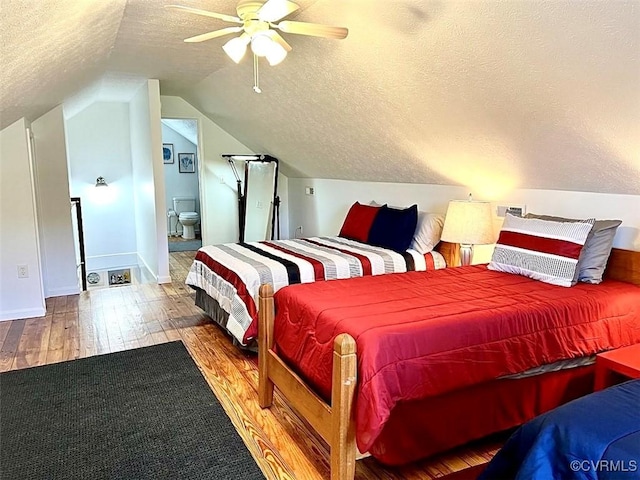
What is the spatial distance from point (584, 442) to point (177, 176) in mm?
8863

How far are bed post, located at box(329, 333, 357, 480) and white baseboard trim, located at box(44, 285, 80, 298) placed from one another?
4225 millimetres

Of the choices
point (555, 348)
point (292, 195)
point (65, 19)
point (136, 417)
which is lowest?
point (136, 417)

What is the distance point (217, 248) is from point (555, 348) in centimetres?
283

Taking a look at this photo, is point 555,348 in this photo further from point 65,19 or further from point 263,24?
point 65,19

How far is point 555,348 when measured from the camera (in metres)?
2.20

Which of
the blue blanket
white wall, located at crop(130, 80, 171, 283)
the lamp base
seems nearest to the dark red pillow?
the lamp base

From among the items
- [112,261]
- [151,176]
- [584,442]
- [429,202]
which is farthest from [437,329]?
[112,261]

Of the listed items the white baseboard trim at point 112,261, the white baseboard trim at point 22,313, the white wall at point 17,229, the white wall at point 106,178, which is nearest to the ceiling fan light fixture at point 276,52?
the white wall at point 17,229

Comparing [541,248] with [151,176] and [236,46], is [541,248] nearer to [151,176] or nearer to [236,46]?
[236,46]

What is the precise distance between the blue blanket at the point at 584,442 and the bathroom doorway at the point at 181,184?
7690 mm

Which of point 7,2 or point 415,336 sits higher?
point 7,2

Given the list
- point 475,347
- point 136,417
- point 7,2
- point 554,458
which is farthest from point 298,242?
point 554,458

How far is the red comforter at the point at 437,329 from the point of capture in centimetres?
182

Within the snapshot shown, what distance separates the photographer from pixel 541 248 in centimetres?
274
